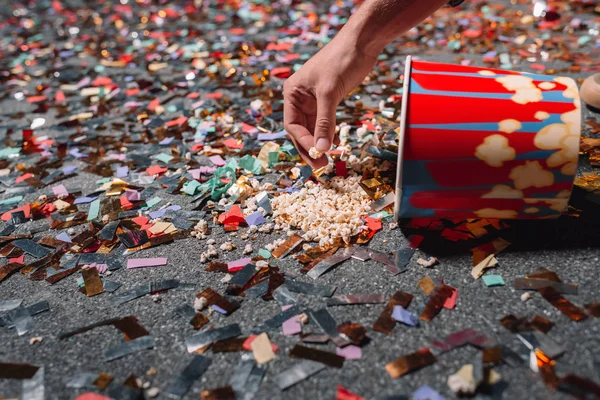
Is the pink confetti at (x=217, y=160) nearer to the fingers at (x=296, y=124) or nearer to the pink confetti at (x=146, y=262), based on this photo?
the fingers at (x=296, y=124)

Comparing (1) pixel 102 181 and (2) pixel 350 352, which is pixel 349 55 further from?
(1) pixel 102 181

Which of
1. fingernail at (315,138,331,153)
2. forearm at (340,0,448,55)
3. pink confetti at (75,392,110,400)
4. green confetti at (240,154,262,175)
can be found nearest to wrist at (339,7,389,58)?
forearm at (340,0,448,55)

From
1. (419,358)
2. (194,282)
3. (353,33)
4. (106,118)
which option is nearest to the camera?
(419,358)

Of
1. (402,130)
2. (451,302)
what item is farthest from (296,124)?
A: (451,302)

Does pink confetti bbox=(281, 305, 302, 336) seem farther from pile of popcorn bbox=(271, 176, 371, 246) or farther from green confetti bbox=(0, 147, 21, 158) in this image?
green confetti bbox=(0, 147, 21, 158)

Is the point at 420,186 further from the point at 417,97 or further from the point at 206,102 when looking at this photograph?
the point at 206,102

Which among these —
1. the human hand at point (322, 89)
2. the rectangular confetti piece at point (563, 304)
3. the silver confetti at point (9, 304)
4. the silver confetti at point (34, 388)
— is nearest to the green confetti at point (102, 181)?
the silver confetti at point (9, 304)

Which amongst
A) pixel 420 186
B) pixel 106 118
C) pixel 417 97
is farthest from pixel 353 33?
pixel 106 118
